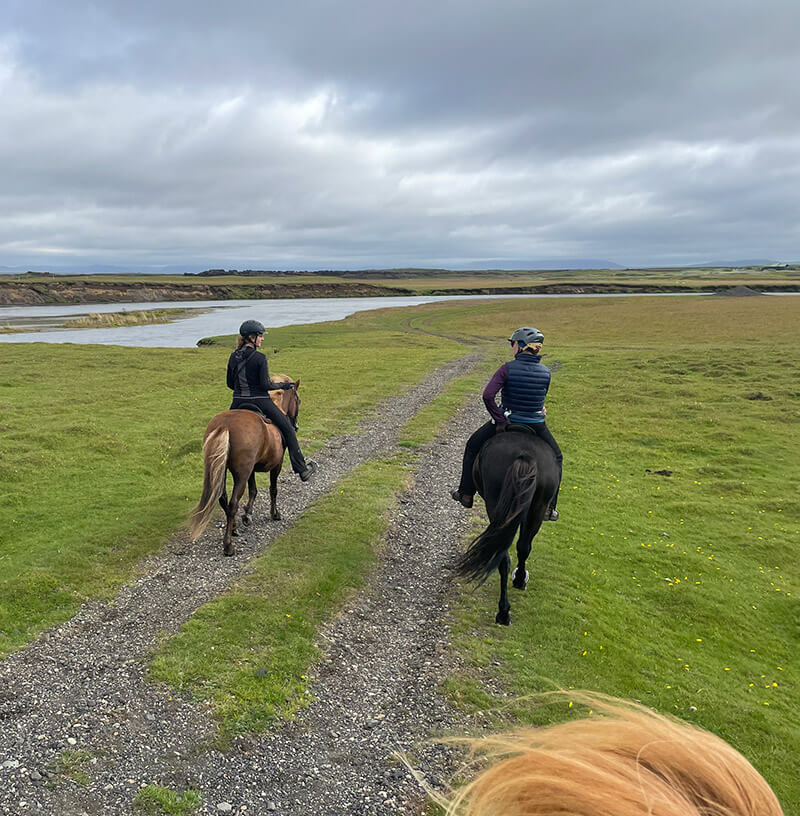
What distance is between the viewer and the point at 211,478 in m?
9.66

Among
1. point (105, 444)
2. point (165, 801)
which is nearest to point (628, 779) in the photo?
point (165, 801)

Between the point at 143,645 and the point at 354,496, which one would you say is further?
the point at 354,496

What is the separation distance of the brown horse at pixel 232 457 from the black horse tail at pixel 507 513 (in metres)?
4.81

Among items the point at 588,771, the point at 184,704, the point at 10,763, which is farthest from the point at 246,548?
the point at 588,771

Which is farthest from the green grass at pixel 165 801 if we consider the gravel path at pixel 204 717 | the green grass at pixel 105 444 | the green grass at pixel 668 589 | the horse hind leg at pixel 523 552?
the horse hind leg at pixel 523 552

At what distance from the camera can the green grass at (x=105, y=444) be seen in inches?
362

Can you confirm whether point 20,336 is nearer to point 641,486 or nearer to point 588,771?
point 641,486

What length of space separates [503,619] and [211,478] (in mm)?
5579

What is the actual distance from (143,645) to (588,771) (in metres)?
7.43

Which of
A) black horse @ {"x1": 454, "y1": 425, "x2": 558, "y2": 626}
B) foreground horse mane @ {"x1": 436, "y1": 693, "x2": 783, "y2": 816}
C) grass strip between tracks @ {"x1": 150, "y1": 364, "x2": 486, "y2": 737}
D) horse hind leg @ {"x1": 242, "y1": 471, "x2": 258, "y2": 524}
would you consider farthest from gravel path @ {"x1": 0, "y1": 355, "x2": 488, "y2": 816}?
foreground horse mane @ {"x1": 436, "y1": 693, "x2": 783, "y2": 816}

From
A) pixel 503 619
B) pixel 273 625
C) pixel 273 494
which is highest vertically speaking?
pixel 273 494

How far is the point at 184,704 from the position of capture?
241 inches

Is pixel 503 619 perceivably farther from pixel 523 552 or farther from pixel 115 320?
pixel 115 320

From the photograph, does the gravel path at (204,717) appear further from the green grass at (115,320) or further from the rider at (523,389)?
the green grass at (115,320)
